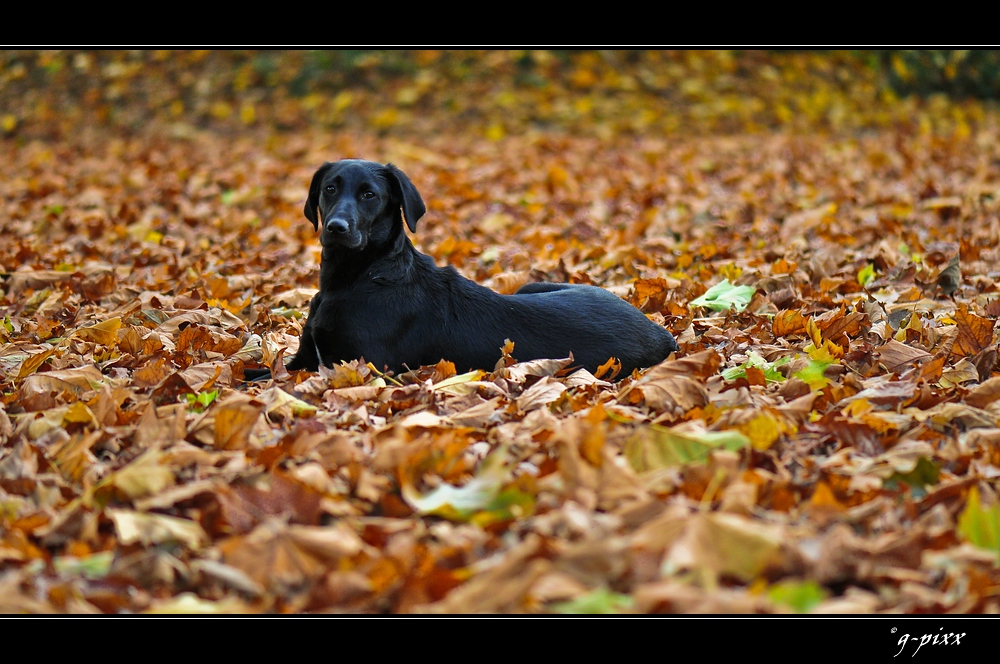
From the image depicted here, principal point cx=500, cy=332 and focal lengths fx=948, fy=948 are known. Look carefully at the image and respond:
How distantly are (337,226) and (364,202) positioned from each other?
247 millimetres

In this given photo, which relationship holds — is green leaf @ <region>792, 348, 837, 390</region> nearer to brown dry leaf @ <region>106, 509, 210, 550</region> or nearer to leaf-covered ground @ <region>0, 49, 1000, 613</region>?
leaf-covered ground @ <region>0, 49, 1000, 613</region>

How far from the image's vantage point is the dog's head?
439 centimetres

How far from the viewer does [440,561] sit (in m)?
2.38

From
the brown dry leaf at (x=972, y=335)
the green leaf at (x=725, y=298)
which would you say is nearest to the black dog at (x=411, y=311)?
the green leaf at (x=725, y=298)

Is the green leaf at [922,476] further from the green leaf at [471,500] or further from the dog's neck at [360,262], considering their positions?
the dog's neck at [360,262]

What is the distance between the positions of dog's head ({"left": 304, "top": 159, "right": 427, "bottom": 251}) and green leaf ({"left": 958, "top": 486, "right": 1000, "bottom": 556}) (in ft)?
9.11

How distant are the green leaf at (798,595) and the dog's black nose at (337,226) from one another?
2717 mm

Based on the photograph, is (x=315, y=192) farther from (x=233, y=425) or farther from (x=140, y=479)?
(x=140, y=479)

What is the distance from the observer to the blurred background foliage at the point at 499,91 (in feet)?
44.3

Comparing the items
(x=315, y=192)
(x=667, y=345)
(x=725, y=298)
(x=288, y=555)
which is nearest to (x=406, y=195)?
(x=315, y=192)

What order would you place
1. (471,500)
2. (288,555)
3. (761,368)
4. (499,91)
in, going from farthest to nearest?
1. (499,91)
2. (761,368)
3. (471,500)
4. (288,555)

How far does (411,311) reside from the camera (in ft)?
14.3

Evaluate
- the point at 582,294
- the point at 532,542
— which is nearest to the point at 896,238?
the point at 582,294

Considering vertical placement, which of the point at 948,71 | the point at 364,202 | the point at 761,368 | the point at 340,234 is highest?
the point at 948,71
